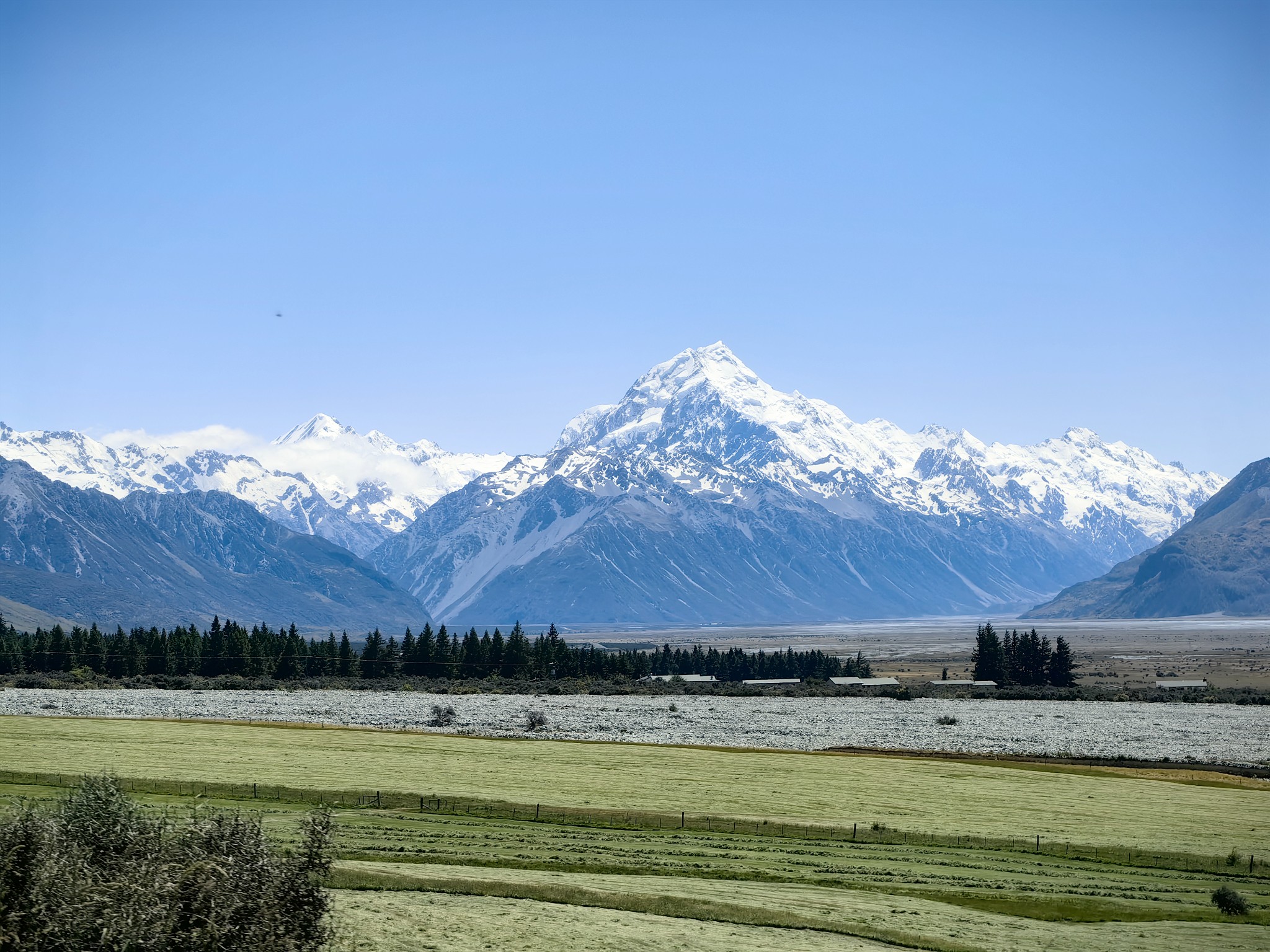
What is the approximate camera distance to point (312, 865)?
91.0 ft

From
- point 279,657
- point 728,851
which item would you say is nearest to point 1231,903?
point 728,851

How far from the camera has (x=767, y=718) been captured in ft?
414

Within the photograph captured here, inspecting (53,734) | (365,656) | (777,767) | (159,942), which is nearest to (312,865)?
(159,942)

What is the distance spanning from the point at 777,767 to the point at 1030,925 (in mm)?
39562

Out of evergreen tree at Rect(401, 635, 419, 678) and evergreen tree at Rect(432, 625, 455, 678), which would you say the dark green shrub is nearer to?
evergreen tree at Rect(432, 625, 455, 678)

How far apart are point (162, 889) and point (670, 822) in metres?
33.4

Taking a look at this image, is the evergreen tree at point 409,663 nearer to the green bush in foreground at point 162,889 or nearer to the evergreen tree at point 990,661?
the evergreen tree at point 990,661

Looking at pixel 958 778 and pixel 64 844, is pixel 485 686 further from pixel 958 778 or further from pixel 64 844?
pixel 64 844

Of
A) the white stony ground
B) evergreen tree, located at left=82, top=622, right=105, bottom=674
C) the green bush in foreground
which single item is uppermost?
the green bush in foreground

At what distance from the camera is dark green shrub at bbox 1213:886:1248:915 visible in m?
40.6

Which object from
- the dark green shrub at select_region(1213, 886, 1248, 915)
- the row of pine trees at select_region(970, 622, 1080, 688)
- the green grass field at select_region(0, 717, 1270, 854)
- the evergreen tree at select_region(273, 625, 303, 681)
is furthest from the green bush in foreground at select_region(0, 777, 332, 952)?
the row of pine trees at select_region(970, 622, 1080, 688)

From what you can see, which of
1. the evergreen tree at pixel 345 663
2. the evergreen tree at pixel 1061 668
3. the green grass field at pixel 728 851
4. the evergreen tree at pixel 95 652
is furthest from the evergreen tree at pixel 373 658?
the evergreen tree at pixel 1061 668

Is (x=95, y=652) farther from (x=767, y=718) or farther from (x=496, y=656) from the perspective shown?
(x=767, y=718)

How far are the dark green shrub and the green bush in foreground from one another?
1231 inches
